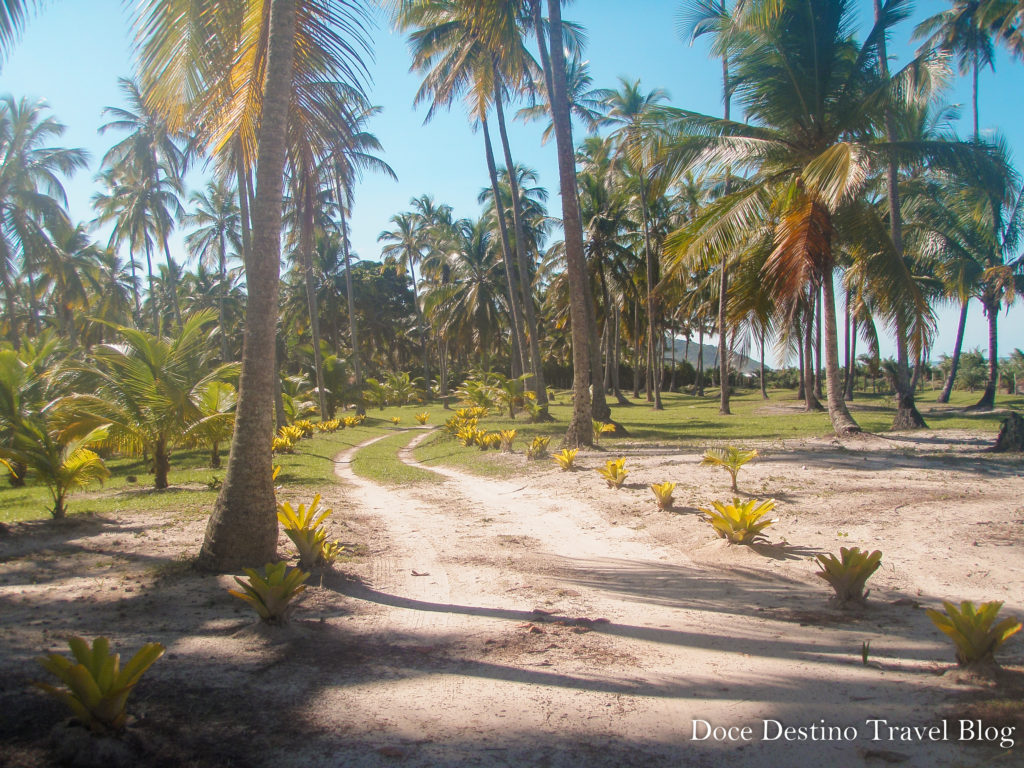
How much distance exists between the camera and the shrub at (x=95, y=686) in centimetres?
262

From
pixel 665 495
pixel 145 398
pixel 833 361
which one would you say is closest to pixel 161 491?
pixel 145 398

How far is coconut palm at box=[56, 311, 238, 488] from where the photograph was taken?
30.4 ft

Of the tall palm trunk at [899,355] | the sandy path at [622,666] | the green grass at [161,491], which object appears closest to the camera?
the sandy path at [622,666]

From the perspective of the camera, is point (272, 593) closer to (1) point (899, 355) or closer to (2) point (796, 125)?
(2) point (796, 125)

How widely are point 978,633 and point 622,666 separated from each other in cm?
186

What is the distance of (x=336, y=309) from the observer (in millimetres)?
41125

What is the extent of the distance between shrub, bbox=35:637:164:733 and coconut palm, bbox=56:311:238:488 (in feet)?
24.1

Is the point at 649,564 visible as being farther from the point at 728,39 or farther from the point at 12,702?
the point at 728,39

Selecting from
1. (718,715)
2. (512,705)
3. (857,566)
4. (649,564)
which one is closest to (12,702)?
(512,705)

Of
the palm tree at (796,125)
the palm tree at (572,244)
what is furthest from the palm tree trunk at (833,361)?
the palm tree at (572,244)

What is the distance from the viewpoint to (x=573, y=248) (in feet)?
42.0

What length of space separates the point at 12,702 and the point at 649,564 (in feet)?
15.4

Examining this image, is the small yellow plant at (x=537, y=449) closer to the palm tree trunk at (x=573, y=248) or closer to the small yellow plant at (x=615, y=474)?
the palm tree trunk at (x=573, y=248)

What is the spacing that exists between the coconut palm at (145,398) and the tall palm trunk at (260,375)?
523 cm
